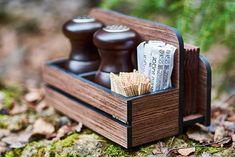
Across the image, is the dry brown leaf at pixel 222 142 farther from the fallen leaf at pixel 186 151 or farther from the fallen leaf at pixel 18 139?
the fallen leaf at pixel 18 139

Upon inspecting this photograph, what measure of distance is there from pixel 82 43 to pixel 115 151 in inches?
19.5

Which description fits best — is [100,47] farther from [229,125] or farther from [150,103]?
[229,125]

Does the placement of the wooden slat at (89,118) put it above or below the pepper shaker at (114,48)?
below

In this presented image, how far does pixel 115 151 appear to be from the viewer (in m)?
1.71

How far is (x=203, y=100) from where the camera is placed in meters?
1.79

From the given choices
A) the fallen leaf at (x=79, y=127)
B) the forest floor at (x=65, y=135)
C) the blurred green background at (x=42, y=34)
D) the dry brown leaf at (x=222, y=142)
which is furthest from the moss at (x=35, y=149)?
the blurred green background at (x=42, y=34)

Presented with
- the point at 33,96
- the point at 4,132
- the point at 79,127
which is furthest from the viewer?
the point at 33,96

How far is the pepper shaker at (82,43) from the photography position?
6.37 feet

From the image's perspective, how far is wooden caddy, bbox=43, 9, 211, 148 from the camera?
1.63 meters

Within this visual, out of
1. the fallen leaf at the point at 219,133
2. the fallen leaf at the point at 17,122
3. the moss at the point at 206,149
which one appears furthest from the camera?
the fallen leaf at the point at 17,122

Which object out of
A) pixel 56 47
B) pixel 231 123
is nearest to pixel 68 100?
pixel 231 123

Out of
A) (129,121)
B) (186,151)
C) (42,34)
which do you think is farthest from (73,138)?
(42,34)

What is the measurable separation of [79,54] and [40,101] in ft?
1.56

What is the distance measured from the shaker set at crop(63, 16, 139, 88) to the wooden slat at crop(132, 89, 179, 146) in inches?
8.3
